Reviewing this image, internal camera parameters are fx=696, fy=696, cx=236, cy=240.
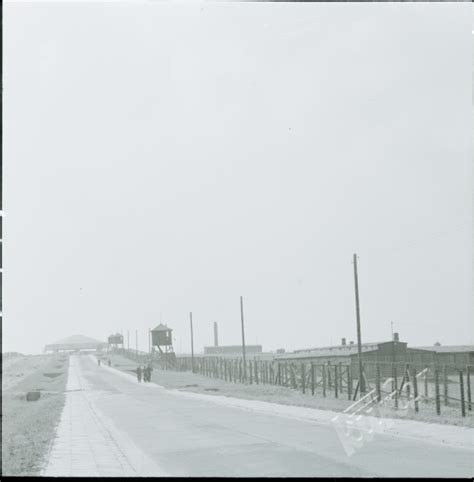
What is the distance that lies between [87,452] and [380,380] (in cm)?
2691

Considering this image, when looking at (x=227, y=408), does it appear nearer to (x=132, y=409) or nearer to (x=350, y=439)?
(x=132, y=409)

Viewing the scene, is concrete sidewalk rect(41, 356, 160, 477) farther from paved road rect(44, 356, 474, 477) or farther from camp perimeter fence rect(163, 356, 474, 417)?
camp perimeter fence rect(163, 356, 474, 417)

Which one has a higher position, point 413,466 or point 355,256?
point 355,256

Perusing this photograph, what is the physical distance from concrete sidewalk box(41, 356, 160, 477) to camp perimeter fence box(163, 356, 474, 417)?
426 inches

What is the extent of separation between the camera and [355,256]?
36.2 m

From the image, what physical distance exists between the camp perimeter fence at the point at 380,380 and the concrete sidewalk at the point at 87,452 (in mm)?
10814

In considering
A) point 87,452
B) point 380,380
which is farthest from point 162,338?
point 87,452

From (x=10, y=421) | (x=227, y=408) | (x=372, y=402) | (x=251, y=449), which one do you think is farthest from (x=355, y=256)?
(x=251, y=449)

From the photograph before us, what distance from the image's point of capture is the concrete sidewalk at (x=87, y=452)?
41.5 feet

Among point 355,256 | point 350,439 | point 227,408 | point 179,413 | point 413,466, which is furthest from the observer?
point 355,256

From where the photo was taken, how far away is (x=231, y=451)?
1503 cm

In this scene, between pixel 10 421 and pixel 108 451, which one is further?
pixel 10 421

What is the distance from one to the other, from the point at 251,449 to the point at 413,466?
161 inches

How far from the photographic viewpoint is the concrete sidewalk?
12.7 m
